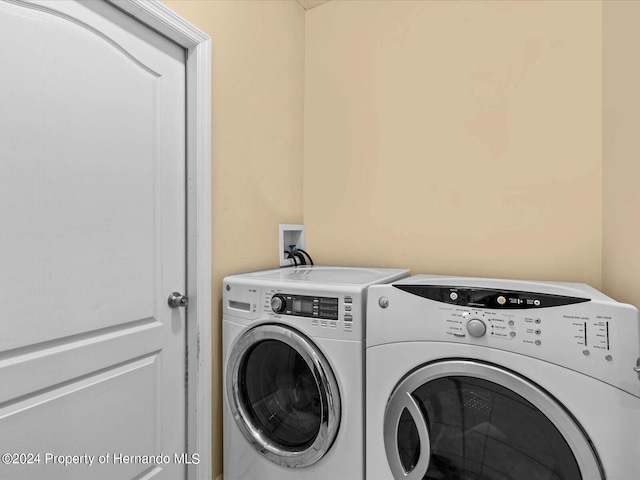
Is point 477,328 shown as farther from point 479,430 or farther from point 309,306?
point 309,306

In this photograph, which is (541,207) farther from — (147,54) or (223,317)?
(147,54)

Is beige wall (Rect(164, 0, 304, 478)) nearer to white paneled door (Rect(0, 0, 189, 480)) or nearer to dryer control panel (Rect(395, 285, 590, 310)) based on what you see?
white paneled door (Rect(0, 0, 189, 480))

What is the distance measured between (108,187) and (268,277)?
0.67 metres

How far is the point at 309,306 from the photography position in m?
1.27

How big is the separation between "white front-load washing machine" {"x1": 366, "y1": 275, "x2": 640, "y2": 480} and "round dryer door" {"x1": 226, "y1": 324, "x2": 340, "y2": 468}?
0.16 meters

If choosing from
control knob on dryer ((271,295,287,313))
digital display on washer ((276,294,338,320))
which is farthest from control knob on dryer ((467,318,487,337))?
control knob on dryer ((271,295,287,313))

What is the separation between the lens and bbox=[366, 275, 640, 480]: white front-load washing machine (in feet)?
2.95

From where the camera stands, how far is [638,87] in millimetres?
1093

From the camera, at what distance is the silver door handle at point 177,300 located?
4.46ft

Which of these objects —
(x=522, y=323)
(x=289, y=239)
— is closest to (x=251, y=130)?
(x=289, y=239)

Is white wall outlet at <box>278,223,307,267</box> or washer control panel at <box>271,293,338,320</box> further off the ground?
white wall outlet at <box>278,223,307,267</box>

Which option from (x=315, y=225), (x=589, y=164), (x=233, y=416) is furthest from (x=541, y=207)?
(x=233, y=416)

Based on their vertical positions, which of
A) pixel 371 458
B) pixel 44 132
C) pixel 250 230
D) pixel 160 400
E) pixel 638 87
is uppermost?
pixel 638 87

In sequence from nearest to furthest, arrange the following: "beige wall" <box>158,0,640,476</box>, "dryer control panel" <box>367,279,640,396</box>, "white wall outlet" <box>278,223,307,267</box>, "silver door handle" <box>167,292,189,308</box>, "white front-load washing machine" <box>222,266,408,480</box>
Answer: "dryer control panel" <box>367,279,640,396</box>, "white front-load washing machine" <box>222,266,408,480</box>, "silver door handle" <box>167,292,189,308</box>, "beige wall" <box>158,0,640,476</box>, "white wall outlet" <box>278,223,307,267</box>
